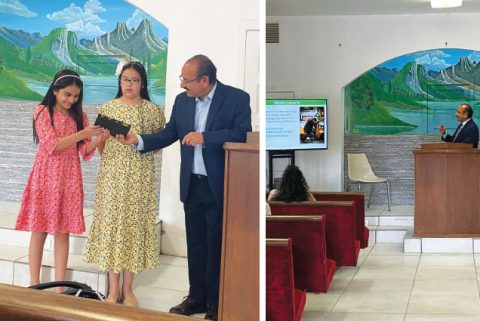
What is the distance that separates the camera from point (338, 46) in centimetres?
343

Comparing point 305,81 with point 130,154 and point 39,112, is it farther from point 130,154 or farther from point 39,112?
point 39,112

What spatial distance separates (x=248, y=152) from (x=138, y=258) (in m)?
0.59

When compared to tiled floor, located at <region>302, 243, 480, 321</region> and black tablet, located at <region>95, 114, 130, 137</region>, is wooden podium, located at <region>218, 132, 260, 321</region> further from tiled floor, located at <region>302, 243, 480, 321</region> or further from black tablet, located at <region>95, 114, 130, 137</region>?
tiled floor, located at <region>302, 243, 480, 321</region>

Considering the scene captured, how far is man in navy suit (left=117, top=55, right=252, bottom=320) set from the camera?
2.81 metres

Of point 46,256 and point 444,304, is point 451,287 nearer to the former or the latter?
point 444,304

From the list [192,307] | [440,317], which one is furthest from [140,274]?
[440,317]

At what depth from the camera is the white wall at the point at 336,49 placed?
3283mm

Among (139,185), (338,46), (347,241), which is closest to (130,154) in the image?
(139,185)

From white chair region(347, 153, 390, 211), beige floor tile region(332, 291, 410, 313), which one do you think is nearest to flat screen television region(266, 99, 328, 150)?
white chair region(347, 153, 390, 211)

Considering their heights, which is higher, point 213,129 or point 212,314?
point 213,129

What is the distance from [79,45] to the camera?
2.96m

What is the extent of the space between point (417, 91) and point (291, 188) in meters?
0.80

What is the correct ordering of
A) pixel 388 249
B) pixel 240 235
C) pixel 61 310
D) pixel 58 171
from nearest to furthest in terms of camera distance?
pixel 61 310 < pixel 240 235 < pixel 58 171 < pixel 388 249

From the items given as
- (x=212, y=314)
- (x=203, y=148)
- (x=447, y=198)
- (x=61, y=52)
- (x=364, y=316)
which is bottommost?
(x=364, y=316)
